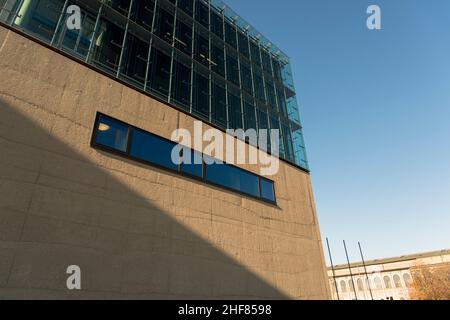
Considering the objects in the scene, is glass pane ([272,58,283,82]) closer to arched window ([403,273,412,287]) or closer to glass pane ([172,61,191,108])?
glass pane ([172,61,191,108])

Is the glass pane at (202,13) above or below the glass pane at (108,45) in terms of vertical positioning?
above

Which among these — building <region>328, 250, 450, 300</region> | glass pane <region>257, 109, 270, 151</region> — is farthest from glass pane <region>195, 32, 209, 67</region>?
building <region>328, 250, 450, 300</region>

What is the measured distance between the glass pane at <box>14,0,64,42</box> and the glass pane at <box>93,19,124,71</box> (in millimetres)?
1448

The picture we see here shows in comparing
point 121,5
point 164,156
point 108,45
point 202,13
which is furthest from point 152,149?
point 202,13

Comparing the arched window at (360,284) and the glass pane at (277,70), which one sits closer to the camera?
the glass pane at (277,70)

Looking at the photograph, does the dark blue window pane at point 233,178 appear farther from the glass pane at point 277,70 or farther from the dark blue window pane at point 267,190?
the glass pane at point 277,70

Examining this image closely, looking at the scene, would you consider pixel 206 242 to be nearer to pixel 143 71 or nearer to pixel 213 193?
pixel 213 193

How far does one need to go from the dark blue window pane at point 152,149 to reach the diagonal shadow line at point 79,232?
480 millimetres

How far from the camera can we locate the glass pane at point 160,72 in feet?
36.5

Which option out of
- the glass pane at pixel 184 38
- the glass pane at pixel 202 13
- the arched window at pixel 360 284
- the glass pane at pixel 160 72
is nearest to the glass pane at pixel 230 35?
the glass pane at pixel 202 13

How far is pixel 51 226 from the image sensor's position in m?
6.33

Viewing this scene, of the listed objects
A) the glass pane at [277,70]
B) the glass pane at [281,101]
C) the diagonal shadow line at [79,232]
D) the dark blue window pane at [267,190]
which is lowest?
the diagonal shadow line at [79,232]
